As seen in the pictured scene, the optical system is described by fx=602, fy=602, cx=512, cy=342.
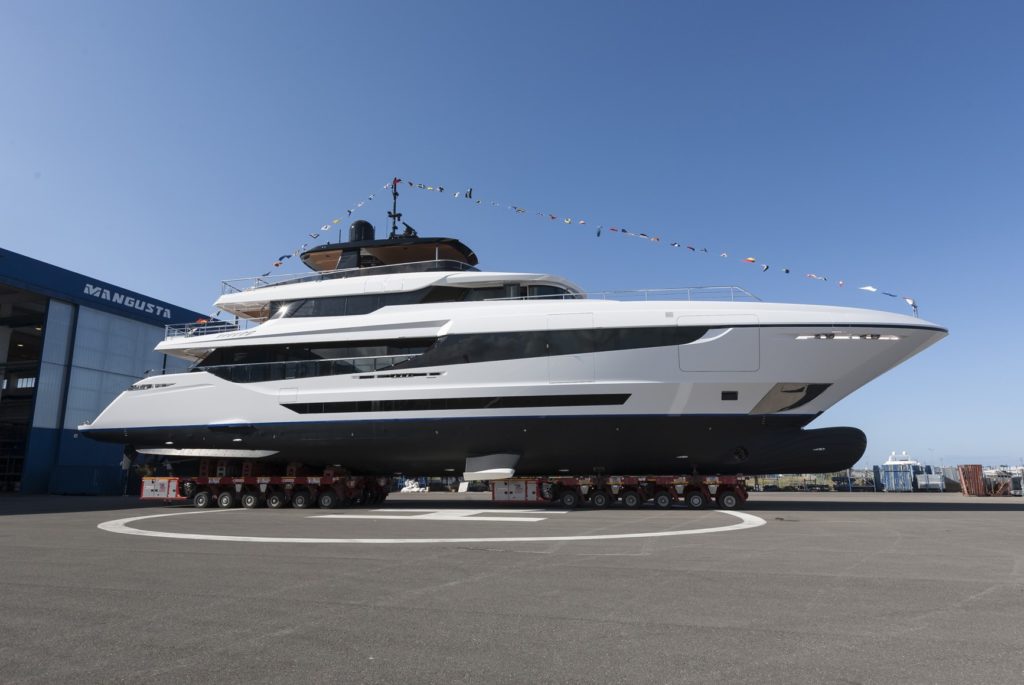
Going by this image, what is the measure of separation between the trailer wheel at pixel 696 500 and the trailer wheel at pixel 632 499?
1.43 metres

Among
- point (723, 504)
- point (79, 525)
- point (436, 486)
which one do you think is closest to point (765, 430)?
point (723, 504)

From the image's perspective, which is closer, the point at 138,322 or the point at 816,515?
the point at 816,515

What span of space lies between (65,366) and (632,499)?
32583mm

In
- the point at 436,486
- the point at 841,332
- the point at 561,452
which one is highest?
the point at 841,332

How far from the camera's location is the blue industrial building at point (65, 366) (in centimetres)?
3216

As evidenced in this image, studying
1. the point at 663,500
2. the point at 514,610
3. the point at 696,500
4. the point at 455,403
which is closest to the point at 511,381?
the point at 455,403

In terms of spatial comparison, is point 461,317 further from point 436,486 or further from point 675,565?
point 436,486

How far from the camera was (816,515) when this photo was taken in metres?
15.5

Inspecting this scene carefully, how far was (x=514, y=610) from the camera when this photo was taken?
5.36 meters

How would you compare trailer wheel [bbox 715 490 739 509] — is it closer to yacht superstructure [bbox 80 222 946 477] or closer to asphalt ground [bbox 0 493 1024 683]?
yacht superstructure [bbox 80 222 946 477]

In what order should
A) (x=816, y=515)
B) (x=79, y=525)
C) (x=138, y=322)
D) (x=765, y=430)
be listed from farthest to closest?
(x=138, y=322)
(x=765, y=430)
(x=816, y=515)
(x=79, y=525)

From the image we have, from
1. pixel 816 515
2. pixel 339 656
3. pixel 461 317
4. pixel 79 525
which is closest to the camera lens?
pixel 339 656

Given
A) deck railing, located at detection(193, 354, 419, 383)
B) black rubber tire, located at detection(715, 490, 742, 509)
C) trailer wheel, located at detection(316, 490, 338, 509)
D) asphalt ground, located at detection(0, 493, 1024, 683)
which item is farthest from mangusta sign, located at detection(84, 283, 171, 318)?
black rubber tire, located at detection(715, 490, 742, 509)

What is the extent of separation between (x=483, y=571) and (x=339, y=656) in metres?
3.34
